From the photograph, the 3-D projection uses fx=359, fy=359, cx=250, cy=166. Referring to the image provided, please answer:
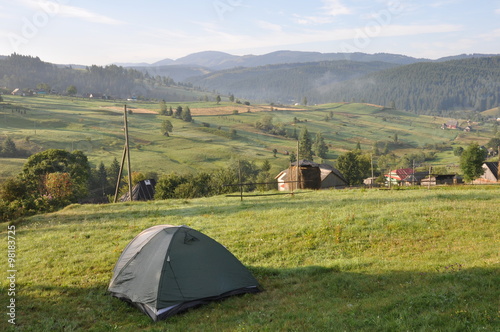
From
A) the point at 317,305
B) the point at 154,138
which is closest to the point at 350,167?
the point at 154,138

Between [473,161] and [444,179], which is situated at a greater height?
[473,161]

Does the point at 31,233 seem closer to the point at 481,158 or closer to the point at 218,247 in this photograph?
the point at 218,247

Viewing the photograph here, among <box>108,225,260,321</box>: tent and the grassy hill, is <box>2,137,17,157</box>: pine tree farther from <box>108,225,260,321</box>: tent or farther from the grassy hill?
<box>108,225,260,321</box>: tent

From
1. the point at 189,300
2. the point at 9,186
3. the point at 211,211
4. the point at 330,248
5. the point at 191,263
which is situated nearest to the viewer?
the point at 189,300

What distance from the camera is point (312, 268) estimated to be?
1419cm

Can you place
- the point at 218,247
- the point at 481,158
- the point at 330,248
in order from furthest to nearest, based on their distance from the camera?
the point at 481,158
the point at 330,248
the point at 218,247

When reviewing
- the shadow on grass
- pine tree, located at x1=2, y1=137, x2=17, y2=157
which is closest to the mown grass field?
the shadow on grass

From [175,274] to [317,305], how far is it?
15.5 feet

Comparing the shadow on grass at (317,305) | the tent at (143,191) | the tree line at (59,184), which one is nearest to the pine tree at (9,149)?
the tree line at (59,184)

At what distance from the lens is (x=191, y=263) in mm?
12492

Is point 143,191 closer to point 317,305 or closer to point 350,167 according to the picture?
point 350,167

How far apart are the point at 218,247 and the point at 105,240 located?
10.4 meters

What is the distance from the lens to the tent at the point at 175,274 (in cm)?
1160

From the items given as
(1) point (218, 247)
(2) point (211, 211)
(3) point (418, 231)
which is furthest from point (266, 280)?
(2) point (211, 211)
